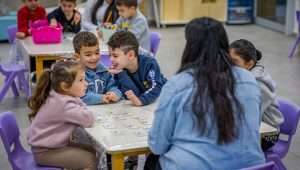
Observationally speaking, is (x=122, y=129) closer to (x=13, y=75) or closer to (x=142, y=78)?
(x=142, y=78)

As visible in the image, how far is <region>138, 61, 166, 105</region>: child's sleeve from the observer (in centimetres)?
307

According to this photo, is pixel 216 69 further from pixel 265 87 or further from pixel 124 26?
pixel 124 26

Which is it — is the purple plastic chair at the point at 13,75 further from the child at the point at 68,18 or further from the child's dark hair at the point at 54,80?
the child's dark hair at the point at 54,80

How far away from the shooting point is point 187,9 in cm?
948

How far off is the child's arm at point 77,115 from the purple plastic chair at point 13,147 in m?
0.29

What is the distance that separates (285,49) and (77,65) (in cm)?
536

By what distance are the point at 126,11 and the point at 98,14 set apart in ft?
2.40

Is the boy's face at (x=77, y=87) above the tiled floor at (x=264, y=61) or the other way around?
above

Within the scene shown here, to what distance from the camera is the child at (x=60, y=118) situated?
2.73 m

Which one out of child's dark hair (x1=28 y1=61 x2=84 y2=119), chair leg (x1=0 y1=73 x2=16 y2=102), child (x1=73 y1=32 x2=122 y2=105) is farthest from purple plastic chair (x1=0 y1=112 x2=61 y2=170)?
chair leg (x1=0 y1=73 x2=16 y2=102)

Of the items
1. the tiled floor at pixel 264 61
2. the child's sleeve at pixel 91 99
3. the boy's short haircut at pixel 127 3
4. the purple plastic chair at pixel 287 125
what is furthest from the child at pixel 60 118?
the boy's short haircut at pixel 127 3

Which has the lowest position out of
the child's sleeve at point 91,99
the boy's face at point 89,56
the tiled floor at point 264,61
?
the tiled floor at point 264,61

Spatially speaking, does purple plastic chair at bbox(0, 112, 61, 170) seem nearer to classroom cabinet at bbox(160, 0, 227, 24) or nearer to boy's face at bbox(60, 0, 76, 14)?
boy's face at bbox(60, 0, 76, 14)

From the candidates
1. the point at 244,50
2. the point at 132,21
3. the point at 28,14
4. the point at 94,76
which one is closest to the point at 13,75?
the point at 28,14
